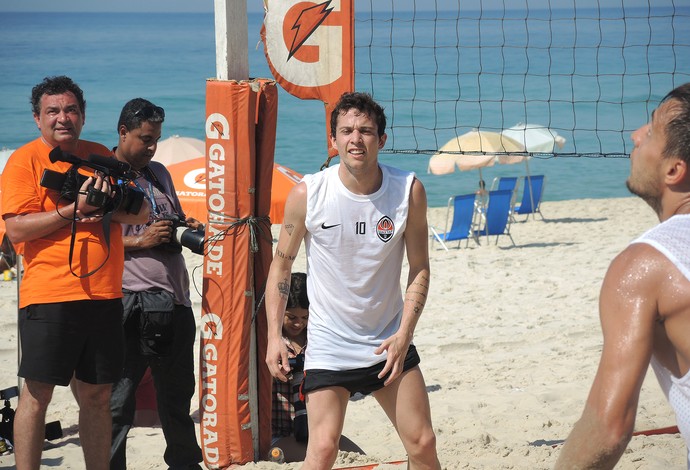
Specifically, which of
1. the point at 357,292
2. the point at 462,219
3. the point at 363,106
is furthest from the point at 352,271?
the point at 462,219

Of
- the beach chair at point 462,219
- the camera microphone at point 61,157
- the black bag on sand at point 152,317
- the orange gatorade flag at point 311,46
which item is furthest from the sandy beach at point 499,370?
the orange gatorade flag at point 311,46

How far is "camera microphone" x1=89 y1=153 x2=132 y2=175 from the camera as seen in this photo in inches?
140

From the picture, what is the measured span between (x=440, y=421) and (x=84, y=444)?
2164mm

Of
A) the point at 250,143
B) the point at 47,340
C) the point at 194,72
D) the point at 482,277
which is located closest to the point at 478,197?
the point at 482,277

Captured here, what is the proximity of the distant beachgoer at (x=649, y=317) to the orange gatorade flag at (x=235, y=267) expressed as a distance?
2.37 meters

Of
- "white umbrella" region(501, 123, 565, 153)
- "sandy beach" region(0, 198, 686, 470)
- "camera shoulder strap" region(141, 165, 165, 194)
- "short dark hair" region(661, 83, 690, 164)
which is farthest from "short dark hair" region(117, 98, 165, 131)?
"white umbrella" region(501, 123, 565, 153)

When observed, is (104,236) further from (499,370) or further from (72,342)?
(499,370)

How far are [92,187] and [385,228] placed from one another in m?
1.22

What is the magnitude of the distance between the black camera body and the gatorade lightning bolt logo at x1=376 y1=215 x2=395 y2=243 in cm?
109

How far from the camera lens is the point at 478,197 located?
40.8 ft

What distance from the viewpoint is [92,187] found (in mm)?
3453

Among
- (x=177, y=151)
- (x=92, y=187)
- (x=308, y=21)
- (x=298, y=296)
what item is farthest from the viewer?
(x=177, y=151)

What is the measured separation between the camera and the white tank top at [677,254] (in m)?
1.82

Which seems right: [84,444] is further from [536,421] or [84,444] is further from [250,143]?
[536,421]
